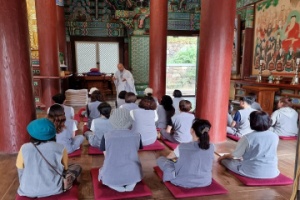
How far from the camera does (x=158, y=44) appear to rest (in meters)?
7.43

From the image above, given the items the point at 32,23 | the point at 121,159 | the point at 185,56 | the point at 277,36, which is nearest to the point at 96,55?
the point at 32,23

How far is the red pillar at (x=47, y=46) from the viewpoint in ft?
23.5

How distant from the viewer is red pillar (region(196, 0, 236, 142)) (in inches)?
167

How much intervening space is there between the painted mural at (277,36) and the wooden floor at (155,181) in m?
3.85

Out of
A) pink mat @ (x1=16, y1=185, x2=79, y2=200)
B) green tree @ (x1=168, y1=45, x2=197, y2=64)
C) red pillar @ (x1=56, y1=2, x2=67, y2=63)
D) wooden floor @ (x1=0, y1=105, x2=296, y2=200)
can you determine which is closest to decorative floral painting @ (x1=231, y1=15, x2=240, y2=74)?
green tree @ (x1=168, y1=45, x2=197, y2=64)

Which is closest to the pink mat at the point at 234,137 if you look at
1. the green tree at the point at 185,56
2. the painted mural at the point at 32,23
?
the painted mural at the point at 32,23

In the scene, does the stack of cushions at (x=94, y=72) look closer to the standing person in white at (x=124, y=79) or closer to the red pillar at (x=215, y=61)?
the standing person in white at (x=124, y=79)

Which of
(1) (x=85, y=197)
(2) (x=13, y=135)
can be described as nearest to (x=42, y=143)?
(1) (x=85, y=197)

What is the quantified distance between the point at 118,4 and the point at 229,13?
295 inches

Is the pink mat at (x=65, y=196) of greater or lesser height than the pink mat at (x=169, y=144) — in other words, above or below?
above

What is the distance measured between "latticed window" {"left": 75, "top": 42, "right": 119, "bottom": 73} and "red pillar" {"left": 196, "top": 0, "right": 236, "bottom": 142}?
738 cm

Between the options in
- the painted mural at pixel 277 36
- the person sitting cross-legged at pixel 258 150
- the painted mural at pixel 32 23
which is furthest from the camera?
the painted mural at pixel 32 23

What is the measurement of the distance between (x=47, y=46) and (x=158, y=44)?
10.5ft

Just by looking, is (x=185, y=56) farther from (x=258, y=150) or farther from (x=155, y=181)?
(x=155, y=181)
